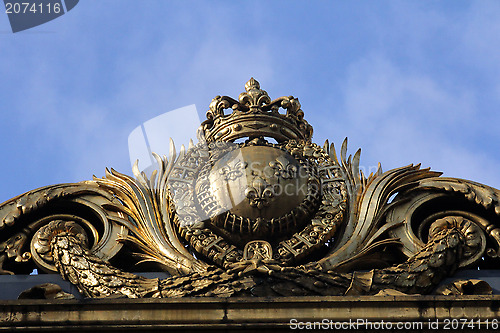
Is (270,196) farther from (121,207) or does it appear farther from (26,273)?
(26,273)

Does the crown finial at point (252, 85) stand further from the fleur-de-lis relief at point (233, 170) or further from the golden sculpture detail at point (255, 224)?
the fleur-de-lis relief at point (233, 170)

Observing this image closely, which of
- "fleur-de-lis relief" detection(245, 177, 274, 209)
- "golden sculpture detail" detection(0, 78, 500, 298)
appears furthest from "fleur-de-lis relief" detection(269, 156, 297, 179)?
"fleur-de-lis relief" detection(245, 177, 274, 209)

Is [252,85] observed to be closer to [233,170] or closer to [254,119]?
[254,119]

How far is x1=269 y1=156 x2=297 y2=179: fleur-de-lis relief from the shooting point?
41.0 feet

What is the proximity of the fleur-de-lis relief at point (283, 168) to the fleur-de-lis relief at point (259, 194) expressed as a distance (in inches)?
8.9

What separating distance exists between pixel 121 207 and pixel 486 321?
12.8 ft

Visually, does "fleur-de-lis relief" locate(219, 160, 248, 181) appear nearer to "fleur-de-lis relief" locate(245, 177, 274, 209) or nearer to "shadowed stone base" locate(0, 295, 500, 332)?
"fleur-de-lis relief" locate(245, 177, 274, 209)

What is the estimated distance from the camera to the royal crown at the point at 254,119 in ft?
43.2

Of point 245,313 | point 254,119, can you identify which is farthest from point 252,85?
point 245,313

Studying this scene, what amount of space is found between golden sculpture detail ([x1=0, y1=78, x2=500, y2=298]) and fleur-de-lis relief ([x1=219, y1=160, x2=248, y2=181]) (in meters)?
0.01

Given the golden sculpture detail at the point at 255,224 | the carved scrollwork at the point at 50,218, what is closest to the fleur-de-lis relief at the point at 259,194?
the golden sculpture detail at the point at 255,224

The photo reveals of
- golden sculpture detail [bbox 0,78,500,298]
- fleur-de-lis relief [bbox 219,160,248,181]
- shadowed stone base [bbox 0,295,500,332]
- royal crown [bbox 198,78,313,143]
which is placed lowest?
shadowed stone base [bbox 0,295,500,332]

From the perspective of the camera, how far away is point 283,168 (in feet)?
41.1

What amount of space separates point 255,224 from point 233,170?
2.26 ft
